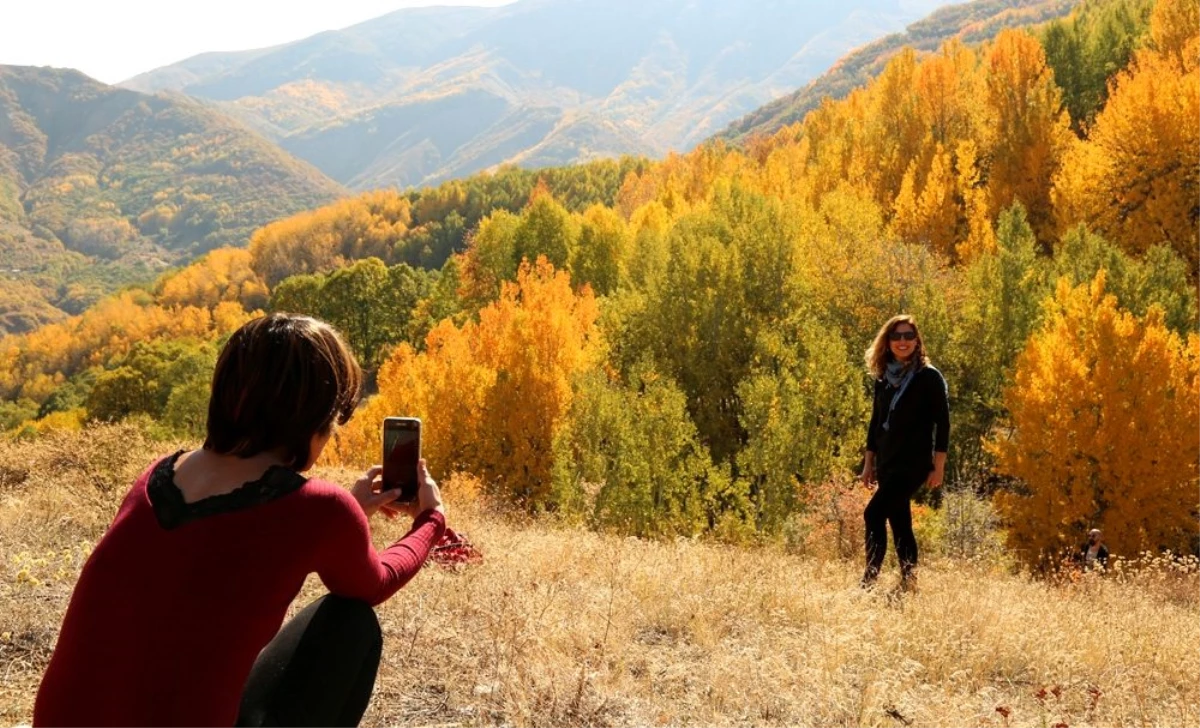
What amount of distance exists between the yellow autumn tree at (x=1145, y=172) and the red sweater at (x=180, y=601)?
3454cm

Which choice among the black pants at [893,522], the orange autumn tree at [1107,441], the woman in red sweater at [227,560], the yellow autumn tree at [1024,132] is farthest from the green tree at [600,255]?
the woman in red sweater at [227,560]

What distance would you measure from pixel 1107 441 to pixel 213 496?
2363 centimetres

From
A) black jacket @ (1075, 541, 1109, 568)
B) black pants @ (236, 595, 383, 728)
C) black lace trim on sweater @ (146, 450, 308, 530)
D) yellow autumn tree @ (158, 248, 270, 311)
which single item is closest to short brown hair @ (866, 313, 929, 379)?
black pants @ (236, 595, 383, 728)

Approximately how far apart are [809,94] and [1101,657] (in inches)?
7148

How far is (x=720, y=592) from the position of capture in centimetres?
528

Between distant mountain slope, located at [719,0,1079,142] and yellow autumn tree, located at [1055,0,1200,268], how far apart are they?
122 m

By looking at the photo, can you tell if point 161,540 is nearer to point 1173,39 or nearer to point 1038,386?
point 1038,386

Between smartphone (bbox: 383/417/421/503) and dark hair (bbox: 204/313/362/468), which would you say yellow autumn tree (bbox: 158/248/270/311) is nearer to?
smartphone (bbox: 383/417/421/503)

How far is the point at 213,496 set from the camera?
189 cm

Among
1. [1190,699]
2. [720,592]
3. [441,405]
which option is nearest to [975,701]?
[1190,699]

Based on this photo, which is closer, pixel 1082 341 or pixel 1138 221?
pixel 1082 341

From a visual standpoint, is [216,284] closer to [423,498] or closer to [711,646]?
[711,646]

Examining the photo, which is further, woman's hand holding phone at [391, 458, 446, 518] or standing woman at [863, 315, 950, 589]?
standing woman at [863, 315, 950, 589]

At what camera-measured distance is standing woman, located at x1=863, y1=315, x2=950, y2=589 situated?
Result: 586cm
